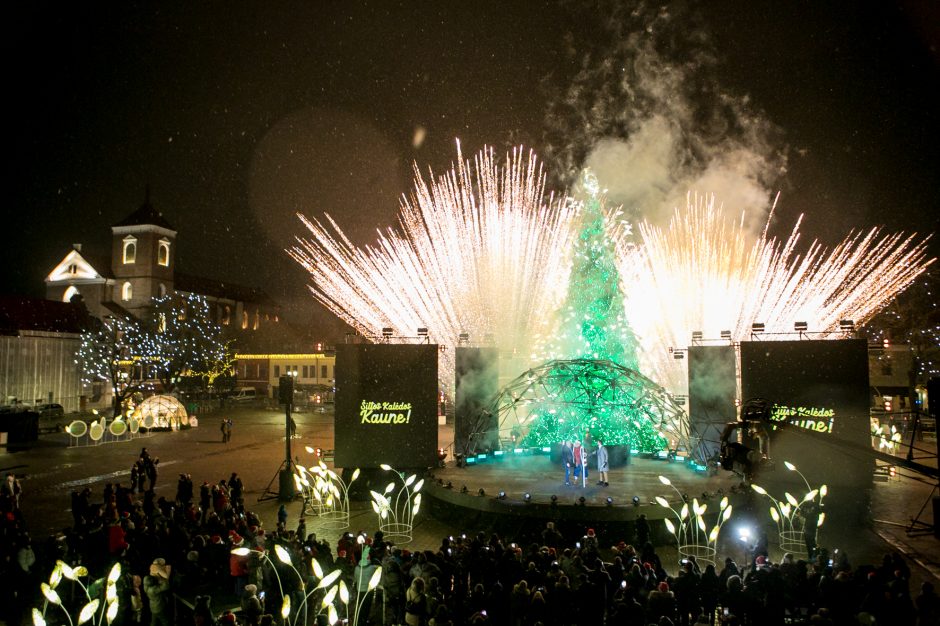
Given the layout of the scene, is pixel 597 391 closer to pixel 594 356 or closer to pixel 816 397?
pixel 594 356

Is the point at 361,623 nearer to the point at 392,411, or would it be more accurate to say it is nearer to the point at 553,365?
the point at 392,411

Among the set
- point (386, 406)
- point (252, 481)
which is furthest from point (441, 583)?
point (252, 481)

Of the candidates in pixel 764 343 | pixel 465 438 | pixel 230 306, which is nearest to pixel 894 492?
pixel 764 343

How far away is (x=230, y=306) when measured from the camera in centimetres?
8138

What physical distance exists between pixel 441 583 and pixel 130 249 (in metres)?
65.6

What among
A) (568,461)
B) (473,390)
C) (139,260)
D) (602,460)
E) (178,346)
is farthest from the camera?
(139,260)

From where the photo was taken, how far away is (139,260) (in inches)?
2482

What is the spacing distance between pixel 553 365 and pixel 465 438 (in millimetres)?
3877

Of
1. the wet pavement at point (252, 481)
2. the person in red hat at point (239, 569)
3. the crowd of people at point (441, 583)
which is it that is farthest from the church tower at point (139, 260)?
the person in red hat at point (239, 569)

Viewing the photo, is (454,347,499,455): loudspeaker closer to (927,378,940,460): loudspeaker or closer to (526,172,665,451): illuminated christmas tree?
(526,172,665,451): illuminated christmas tree

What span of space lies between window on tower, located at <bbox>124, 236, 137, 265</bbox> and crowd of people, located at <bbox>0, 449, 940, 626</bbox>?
58367 mm

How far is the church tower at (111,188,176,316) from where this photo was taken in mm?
62594

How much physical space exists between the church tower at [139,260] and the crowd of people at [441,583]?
185 ft

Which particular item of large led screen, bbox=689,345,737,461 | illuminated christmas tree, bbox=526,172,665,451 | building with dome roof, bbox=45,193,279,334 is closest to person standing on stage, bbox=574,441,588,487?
illuminated christmas tree, bbox=526,172,665,451
